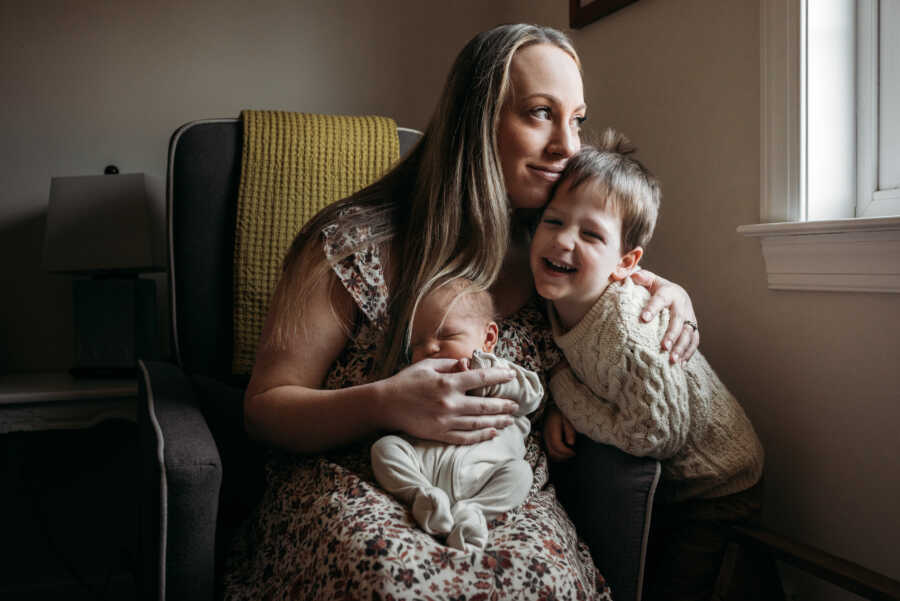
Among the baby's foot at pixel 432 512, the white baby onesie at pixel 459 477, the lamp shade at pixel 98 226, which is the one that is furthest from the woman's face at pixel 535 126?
the lamp shade at pixel 98 226

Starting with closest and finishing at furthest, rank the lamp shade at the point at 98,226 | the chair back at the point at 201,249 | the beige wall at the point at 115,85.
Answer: the chair back at the point at 201,249 < the lamp shade at the point at 98,226 < the beige wall at the point at 115,85

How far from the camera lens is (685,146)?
1.57 m

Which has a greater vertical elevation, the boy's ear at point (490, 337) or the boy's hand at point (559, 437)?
the boy's ear at point (490, 337)

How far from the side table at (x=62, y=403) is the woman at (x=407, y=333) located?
2.36 feet

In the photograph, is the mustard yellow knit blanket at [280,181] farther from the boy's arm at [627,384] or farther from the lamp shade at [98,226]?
the boy's arm at [627,384]

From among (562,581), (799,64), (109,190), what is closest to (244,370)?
(109,190)

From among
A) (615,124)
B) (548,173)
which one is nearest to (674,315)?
(548,173)

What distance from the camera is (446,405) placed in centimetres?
101

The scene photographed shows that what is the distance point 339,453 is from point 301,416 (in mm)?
93

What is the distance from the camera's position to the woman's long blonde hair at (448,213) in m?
1.19

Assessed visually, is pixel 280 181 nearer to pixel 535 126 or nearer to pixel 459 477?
pixel 535 126

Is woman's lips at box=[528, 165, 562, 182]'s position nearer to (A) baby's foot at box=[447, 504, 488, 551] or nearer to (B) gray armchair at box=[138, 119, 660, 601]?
(B) gray armchair at box=[138, 119, 660, 601]

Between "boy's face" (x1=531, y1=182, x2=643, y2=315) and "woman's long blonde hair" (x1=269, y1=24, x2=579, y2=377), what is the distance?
114mm

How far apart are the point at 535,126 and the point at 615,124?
0.67 metres
